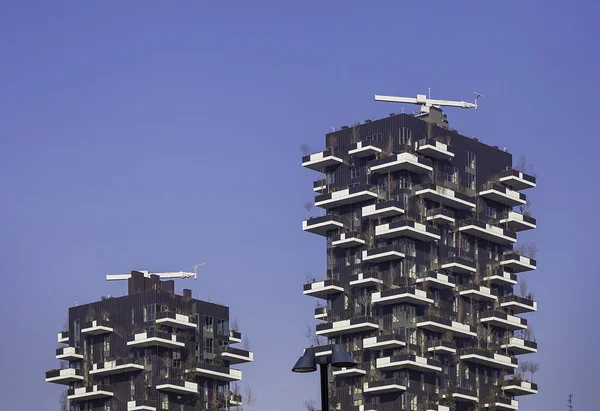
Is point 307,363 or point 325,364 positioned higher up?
point 307,363

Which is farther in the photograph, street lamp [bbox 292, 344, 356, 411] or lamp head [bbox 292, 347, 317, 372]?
lamp head [bbox 292, 347, 317, 372]

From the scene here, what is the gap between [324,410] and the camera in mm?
66562

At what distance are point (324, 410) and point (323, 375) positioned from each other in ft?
5.87

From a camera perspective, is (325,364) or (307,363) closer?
(325,364)

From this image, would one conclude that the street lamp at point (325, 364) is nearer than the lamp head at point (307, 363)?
Yes

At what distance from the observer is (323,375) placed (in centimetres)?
6569
